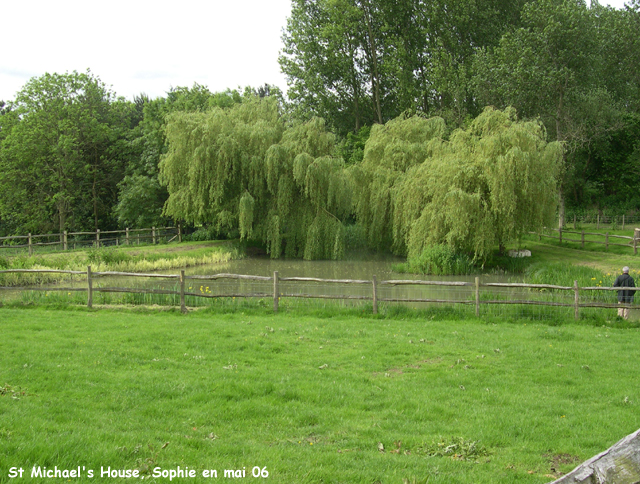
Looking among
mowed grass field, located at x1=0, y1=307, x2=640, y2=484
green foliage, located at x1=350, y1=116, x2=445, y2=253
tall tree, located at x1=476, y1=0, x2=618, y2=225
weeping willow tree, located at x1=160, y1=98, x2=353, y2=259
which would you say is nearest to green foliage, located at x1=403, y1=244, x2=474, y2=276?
green foliage, located at x1=350, y1=116, x2=445, y2=253

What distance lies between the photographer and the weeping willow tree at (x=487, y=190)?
21.4 meters

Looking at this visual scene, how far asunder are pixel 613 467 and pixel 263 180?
1061 inches

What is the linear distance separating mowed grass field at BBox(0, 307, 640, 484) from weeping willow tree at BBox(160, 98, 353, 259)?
57.0 ft

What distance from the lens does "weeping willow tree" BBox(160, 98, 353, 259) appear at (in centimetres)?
2789

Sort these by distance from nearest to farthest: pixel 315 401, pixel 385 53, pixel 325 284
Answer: pixel 315 401, pixel 325 284, pixel 385 53

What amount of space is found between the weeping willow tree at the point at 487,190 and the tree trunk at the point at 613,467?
1929 centimetres

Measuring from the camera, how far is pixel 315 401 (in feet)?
21.3

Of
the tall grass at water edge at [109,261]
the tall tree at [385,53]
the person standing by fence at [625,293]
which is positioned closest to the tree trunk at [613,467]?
the person standing by fence at [625,293]

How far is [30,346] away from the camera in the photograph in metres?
8.64

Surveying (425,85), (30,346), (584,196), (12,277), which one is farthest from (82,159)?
(584,196)

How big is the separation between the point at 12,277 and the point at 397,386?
53.6 feet

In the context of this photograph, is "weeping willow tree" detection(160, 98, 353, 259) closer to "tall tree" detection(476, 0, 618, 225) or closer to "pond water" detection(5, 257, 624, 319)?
"pond water" detection(5, 257, 624, 319)

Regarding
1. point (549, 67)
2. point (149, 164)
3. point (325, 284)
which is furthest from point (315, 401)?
point (549, 67)

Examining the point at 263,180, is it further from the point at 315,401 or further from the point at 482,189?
the point at 315,401
